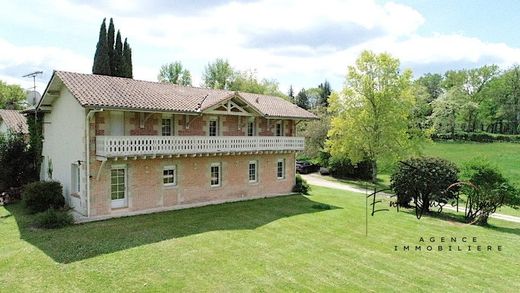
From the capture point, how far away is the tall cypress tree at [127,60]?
1704 inches

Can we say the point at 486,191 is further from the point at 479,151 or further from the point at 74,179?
the point at 479,151

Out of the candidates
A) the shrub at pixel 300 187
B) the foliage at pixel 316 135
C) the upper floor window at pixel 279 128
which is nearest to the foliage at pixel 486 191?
the shrub at pixel 300 187

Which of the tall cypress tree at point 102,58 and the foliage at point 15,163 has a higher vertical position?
the tall cypress tree at point 102,58

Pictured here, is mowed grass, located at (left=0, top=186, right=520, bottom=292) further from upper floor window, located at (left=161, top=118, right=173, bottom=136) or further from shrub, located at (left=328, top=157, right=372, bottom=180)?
shrub, located at (left=328, top=157, right=372, bottom=180)

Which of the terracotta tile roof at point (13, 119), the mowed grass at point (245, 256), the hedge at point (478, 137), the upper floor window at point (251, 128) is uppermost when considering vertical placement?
the terracotta tile roof at point (13, 119)

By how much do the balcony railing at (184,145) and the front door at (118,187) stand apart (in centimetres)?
141

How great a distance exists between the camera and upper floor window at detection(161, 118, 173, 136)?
20.6 meters

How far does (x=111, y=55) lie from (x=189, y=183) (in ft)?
91.9

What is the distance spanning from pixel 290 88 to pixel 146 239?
3142 inches

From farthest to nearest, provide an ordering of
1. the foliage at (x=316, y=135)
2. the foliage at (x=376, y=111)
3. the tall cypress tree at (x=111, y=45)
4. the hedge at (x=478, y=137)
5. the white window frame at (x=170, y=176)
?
the hedge at (x=478, y=137) → the foliage at (x=316, y=135) → the tall cypress tree at (x=111, y=45) → the foliage at (x=376, y=111) → the white window frame at (x=170, y=176)

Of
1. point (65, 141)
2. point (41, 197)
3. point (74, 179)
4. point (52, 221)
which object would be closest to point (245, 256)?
point (52, 221)

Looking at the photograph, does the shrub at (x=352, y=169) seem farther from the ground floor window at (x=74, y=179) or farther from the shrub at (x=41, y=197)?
the shrub at (x=41, y=197)

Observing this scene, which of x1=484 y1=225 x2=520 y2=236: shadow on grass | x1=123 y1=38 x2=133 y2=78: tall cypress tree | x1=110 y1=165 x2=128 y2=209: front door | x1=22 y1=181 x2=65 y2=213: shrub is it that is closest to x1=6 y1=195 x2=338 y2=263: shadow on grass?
x1=22 y1=181 x2=65 y2=213: shrub

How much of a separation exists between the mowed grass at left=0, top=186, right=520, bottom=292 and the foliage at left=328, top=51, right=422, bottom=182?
15.2 meters
